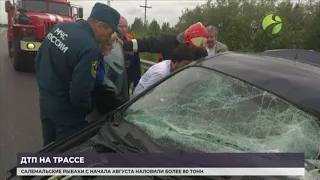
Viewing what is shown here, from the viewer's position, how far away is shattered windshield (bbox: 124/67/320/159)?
5.85 ft

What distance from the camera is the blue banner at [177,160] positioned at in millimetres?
1650

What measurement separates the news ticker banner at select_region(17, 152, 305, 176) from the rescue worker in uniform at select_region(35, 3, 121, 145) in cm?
69

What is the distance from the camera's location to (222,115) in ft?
6.57

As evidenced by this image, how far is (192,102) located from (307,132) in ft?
2.33

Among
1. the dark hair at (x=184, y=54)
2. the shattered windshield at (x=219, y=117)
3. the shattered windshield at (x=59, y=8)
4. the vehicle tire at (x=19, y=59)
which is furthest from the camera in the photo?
the shattered windshield at (x=59, y=8)

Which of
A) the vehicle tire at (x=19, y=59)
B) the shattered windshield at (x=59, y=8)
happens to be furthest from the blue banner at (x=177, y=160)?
the shattered windshield at (x=59, y=8)

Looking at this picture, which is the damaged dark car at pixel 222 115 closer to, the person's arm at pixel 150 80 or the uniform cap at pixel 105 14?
the person's arm at pixel 150 80

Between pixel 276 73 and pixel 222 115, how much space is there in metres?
0.45

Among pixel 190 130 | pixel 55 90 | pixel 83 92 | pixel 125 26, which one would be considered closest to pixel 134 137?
pixel 190 130

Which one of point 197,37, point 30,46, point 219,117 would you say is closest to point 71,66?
point 219,117

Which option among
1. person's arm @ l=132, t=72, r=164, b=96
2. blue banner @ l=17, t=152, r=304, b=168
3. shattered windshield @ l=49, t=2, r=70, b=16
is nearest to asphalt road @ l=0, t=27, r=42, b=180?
person's arm @ l=132, t=72, r=164, b=96

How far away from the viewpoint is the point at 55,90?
255cm

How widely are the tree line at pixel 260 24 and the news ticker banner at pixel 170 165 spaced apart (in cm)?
1145

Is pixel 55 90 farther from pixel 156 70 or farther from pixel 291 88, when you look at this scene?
pixel 291 88
